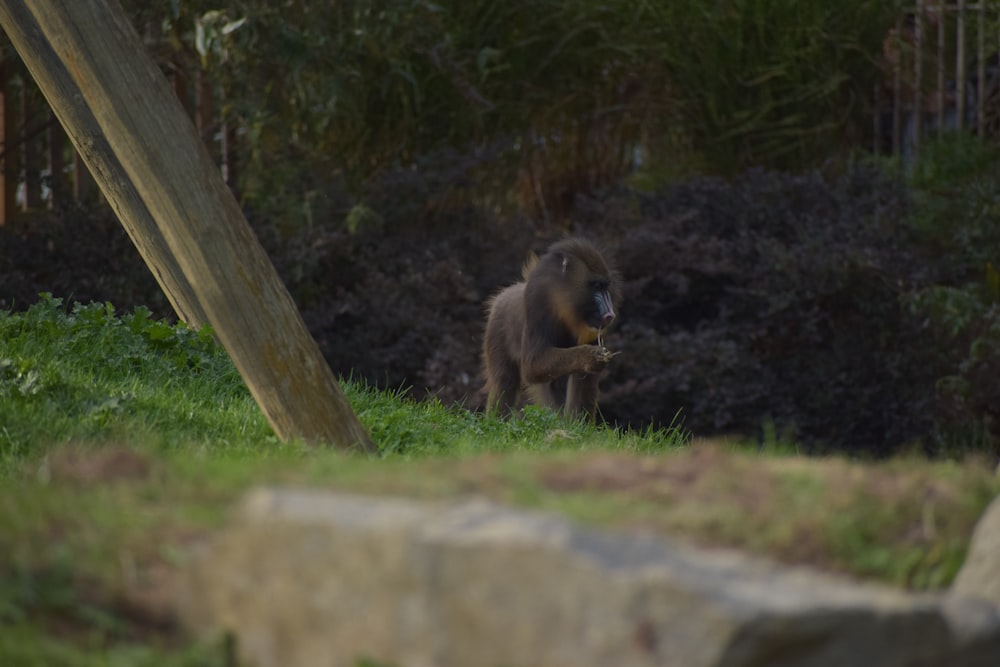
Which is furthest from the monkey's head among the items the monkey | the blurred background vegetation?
the blurred background vegetation

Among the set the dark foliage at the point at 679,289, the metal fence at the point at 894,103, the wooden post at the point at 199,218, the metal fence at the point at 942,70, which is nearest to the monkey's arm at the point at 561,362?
the dark foliage at the point at 679,289

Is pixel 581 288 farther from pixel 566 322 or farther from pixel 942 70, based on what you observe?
pixel 942 70

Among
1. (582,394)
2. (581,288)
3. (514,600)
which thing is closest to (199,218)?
(514,600)

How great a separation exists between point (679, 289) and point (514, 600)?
8.44m

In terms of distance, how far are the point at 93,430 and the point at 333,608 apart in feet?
9.28

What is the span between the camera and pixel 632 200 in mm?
11750

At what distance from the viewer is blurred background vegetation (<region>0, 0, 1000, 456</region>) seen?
10305 mm

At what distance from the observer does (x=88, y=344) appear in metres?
6.72

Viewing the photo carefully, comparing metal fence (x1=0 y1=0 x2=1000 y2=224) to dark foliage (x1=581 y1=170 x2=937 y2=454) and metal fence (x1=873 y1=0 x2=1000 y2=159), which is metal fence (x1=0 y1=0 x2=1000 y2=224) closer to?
metal fence (x1=873 y1=0 x2=1000 y2=159)

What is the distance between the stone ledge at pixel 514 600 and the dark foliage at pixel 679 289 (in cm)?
701

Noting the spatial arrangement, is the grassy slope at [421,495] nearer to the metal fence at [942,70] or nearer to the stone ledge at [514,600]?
the stone ledge at [514,600]

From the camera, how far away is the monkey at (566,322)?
7582 millimetres

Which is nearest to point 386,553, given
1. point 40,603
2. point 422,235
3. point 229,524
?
point 229,524

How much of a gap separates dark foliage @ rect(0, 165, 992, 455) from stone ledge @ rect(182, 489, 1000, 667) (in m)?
7.01
